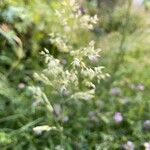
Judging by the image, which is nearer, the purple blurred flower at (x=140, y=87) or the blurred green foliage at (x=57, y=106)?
the blurred green foliage at (x=57, y=106)

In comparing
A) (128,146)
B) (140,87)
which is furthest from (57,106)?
(140,87)

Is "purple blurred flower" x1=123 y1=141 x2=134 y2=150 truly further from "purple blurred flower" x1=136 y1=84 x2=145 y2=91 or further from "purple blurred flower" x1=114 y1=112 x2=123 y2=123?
"purple blurred flower" x1=136 y1=84 x2=145 y2=91

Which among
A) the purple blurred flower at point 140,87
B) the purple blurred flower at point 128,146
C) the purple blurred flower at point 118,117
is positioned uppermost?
the purple blurred flower at point 140,87

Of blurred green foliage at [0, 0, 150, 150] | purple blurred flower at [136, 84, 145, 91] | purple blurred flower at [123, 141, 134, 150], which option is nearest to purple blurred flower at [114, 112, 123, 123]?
blurred green foliage at [0, 0, 150, 150]

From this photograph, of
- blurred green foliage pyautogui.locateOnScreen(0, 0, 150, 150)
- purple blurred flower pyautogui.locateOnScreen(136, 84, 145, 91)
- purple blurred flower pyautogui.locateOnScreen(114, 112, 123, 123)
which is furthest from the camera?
purple blurred flower pyautogui.locateOnScreen(136, 84, 145, 91)

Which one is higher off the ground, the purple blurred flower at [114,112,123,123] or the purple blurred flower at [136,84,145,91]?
the purple blurred flower at [136,84,145,91]

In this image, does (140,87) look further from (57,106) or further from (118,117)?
(57,106)

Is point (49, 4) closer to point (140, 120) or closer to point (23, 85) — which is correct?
point (23, 85)

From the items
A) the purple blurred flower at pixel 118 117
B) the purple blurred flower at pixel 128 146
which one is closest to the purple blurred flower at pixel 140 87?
the purple blurred flower at pixel 118 117

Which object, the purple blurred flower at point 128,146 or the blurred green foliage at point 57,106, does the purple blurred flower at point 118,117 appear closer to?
the blurred green foliage at point 57,106
